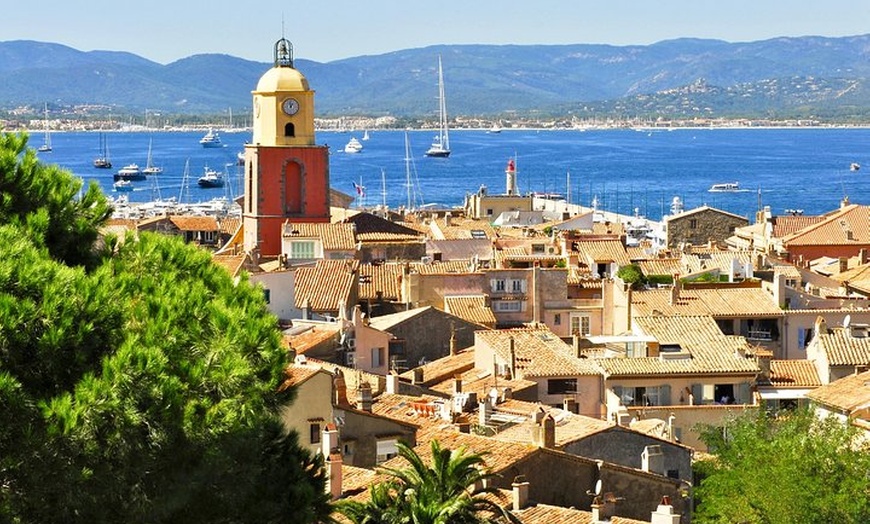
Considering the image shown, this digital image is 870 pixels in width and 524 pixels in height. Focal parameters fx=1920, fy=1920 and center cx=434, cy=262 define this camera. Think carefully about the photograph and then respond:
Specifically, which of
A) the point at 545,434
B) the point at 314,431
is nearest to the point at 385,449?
the point at 314,431

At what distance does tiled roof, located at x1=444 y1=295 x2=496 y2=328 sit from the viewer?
34031mm

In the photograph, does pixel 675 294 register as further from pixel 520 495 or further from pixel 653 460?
pixel 520 495

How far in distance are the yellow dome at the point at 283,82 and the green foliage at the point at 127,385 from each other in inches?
1191

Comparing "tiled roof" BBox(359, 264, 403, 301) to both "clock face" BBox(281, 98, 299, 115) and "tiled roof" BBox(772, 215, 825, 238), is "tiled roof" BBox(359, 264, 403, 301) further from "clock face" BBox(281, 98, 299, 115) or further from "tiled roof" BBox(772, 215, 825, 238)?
"tiled roof" BBox(772, 215, 825, 238)

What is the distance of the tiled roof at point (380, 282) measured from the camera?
117ft

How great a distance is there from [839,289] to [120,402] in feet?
102

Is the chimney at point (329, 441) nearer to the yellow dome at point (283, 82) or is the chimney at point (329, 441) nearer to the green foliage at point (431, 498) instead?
the green foliage at point (431, 498)

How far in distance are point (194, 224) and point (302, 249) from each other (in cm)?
1809

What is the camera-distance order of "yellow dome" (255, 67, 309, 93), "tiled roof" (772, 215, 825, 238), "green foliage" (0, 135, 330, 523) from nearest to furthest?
"green foliage" (0, 135, 330, 523), "yellow dome" (255, 67, 309, 93), "tiled roof" (772, 215, 825, 238)

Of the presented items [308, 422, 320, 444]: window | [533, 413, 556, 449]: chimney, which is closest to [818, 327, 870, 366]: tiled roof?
[533, 413, 556, 449]: chimney

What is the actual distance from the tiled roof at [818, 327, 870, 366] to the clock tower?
16490mm

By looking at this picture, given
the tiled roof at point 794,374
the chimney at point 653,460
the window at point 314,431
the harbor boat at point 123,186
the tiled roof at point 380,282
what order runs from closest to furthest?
the window at point 314,431, the chimney at point 653,460, the tiled roof at point 794,374, the tiled roof at point 380,282, the harbor boat at point 123,186

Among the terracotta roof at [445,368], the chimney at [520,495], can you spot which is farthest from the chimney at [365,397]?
the terracotta roof at [445,368]

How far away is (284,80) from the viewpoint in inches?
1699
